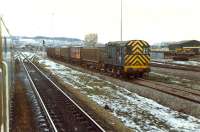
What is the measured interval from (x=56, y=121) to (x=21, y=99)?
5.89m

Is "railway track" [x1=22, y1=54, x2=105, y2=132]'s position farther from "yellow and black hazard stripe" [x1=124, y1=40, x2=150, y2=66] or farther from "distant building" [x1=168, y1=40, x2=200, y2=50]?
"distant building" [x1=168, y1=40, x2=200, y2=50]

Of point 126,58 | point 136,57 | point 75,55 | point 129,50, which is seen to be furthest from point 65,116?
point 75,55

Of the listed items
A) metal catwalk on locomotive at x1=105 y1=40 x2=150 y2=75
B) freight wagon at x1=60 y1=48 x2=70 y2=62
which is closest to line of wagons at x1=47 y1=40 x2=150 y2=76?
metal catwalk on locomotive at x1=105 y1=40 x2=150 y2=75

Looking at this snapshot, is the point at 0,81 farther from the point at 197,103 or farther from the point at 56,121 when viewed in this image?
the point at 197,103

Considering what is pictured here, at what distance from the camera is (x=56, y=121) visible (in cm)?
1264

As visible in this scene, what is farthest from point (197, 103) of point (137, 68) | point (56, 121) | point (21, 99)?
point (137, 68)

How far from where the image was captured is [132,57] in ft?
94.5

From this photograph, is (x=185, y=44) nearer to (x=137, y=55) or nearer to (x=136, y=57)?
(x=137, y=55)

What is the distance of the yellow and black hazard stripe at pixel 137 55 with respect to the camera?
28705mm

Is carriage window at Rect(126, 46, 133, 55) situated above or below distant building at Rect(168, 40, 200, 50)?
below

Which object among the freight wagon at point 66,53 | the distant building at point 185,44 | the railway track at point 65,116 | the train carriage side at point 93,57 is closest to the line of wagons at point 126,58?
the train carriage side at point 93,57

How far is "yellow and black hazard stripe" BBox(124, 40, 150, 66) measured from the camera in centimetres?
2870

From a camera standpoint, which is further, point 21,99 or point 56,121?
point 21,99

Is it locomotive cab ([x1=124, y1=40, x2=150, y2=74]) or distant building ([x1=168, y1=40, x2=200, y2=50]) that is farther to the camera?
distant building ([x1=168, y1=40, x2=200, y2=50])
